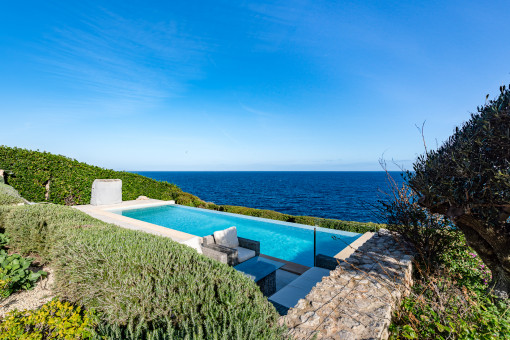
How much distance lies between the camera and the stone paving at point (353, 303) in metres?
2.19

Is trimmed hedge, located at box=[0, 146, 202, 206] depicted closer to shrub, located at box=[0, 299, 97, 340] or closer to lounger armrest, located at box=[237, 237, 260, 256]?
lounger armrest, located at box=[237, 237, 260, 256]

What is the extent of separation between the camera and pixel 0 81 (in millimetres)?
11570

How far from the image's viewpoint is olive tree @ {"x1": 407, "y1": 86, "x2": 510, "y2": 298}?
2.56 meters

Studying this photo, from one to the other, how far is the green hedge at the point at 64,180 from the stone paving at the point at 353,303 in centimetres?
607

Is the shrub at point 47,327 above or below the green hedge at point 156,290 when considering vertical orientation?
below

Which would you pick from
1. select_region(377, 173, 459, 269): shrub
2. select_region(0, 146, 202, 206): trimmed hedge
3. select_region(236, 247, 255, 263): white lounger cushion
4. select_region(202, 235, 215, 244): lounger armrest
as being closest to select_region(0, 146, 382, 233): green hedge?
A: select_region(0, 146, 202, 206): trimmed hedge

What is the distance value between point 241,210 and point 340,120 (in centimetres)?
1569

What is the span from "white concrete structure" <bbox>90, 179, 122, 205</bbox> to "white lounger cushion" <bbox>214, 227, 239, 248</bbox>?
34.2 ft

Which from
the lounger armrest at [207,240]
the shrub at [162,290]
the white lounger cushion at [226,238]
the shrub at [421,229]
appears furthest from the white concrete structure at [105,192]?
the shrub at [421,229]

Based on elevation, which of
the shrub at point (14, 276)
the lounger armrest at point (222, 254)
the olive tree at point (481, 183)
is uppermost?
the olive tree at point (481, 183)

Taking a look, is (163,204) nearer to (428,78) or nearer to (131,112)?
(131,112)

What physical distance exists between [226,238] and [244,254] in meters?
0.73

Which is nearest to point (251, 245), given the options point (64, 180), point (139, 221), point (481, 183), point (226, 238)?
point (226, 238)

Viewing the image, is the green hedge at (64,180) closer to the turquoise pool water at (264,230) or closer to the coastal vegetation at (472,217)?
the turquoise pool water at (264,230)
